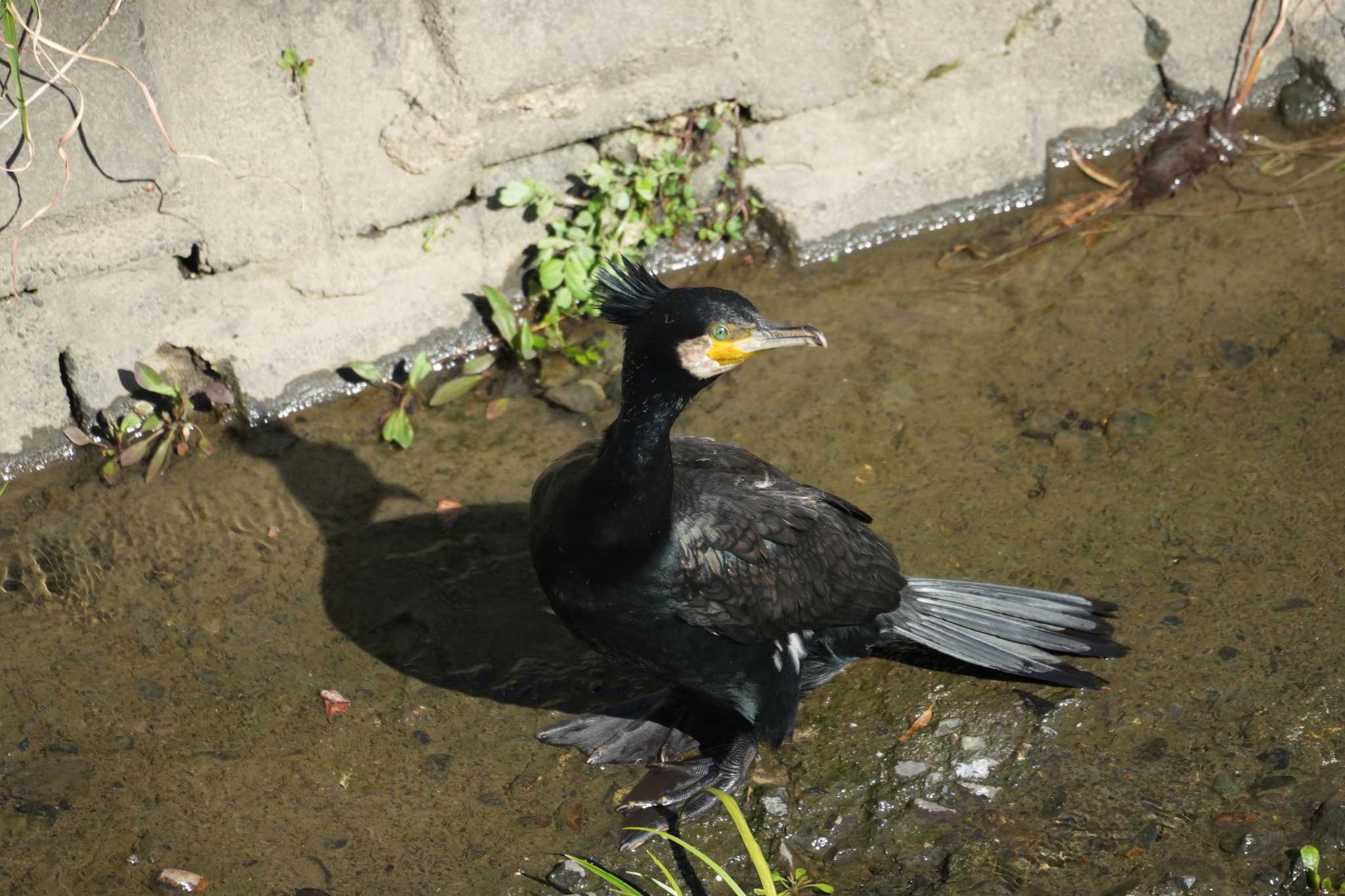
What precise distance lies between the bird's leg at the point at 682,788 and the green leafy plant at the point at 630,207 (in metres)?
1.92

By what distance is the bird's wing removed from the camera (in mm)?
3285

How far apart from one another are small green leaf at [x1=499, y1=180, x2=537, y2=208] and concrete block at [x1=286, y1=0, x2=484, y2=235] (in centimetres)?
14

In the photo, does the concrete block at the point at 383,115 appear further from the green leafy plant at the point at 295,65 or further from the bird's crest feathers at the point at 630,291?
the bird's crest feathers at the point at 630,291

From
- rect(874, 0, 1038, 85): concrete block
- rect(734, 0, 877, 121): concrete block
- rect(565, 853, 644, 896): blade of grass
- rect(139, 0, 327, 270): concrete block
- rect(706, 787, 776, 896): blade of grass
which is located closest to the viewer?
rect(706, 787, 776, 896): blade of grass

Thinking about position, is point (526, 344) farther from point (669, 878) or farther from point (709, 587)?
point (669, 878)

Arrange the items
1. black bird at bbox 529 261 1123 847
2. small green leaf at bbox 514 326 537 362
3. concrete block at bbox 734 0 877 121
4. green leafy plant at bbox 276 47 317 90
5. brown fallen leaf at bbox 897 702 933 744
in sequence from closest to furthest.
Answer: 1. black bird at bbox 529 261 1123 847
2. brown fallen leaf at bbox 897 702 933 744
3. green leafy plant at bbox 276 47 317 90
4. small green leaf at bbox 514 326 537 362
5. concrete block at bbox 734 0 877 121

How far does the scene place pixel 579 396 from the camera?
15.5 ft

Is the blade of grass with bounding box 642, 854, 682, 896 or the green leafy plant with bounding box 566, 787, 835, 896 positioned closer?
the green leafy plant with bounding box 566, 787, 835, 896

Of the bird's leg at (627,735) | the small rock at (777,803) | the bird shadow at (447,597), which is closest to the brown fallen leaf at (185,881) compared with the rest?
the bird shadow at (447,597)

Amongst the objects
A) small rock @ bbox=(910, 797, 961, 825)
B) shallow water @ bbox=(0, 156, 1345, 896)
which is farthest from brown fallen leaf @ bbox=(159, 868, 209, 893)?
small rock @ bbox=(910, 797, 961, 825)

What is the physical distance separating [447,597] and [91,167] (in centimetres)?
181

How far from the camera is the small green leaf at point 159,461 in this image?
4.50 m

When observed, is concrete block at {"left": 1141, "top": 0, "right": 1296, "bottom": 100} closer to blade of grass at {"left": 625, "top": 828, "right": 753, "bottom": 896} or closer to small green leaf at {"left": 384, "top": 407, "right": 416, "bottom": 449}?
small green leaf at {"left": 384, "top": 407, "right": 416, "bottom": 449}

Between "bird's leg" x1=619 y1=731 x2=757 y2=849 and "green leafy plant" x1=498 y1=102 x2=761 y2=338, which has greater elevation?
"green leafy plant" x1=498 y1=102 x2=761 y2=338
